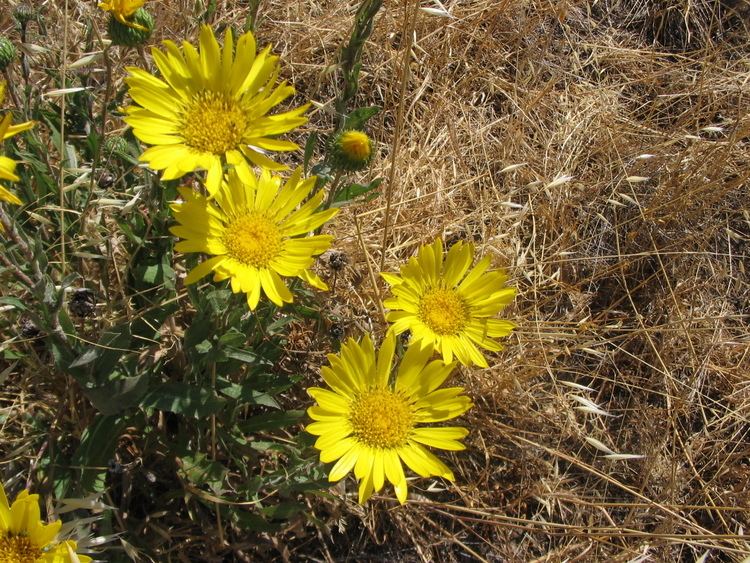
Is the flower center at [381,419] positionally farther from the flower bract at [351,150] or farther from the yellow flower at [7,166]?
the yellow flower at [7,166]

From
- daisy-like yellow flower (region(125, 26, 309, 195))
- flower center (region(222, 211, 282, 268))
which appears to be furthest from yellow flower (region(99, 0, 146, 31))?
flower center (region(222, 211, 282, 268))

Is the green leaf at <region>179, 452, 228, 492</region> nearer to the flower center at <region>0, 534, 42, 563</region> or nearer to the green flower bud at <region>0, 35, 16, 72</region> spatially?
the flower center at <region>0, 534, 42, 563</region>

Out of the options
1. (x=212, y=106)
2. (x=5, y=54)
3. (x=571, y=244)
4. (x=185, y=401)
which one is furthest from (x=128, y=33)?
(x=571, y=244)

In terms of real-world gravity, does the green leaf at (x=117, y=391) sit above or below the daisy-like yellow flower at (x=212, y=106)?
below

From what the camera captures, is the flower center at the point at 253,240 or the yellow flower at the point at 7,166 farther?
the flower center at the point at 253,240

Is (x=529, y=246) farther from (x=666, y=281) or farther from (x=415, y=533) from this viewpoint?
(x=415, y=533)

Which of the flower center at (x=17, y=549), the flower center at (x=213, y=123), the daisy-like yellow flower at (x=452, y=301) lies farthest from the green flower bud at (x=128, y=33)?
the flower center at (x=17, y=549)
